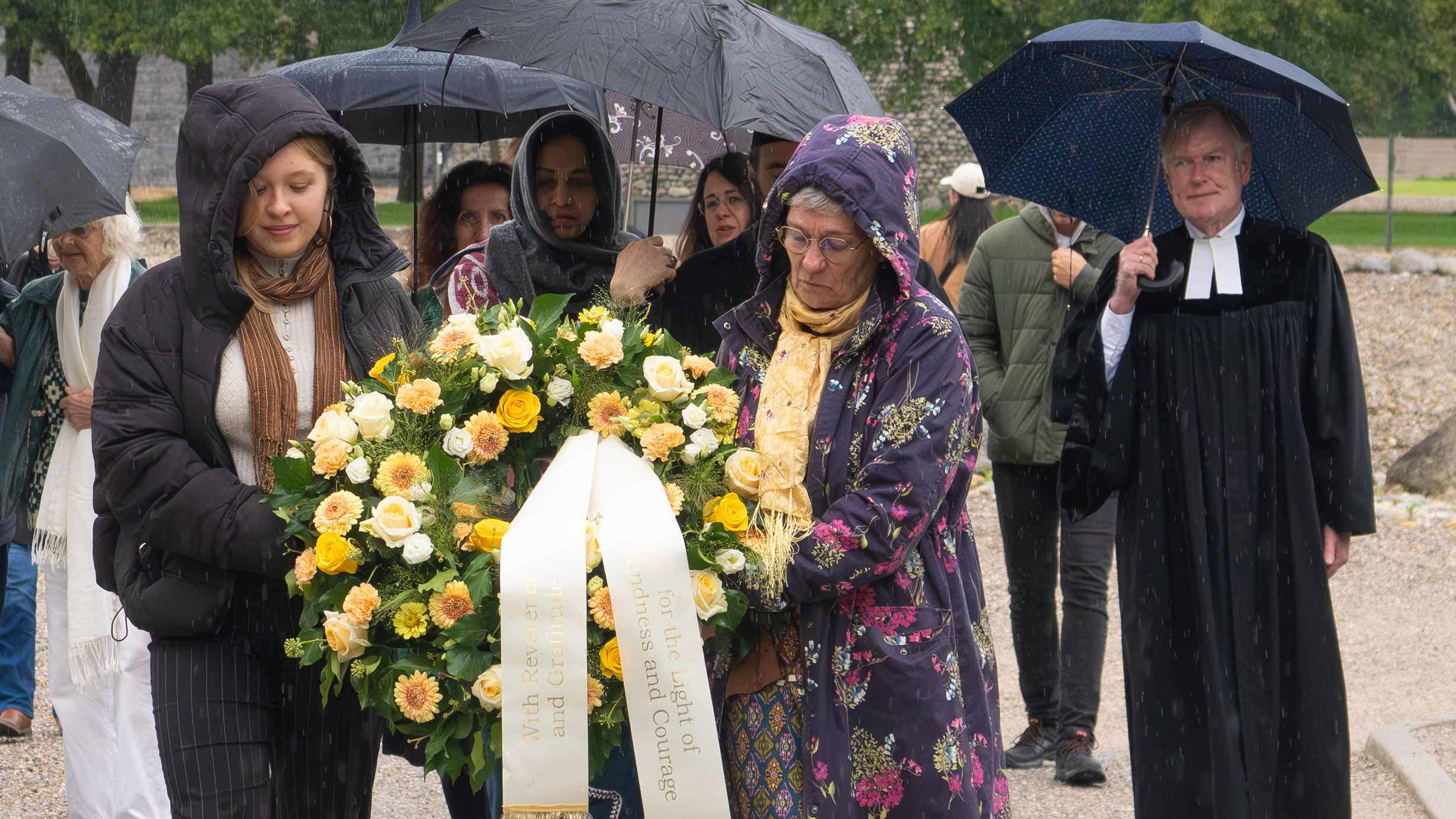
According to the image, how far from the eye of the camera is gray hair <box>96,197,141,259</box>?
5.04 meters

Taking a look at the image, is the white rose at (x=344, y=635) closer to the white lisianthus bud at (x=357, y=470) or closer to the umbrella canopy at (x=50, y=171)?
the white lisianthus bud at (x=357, y=470)

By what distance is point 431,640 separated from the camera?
114 inches

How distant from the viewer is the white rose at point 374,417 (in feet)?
9.75

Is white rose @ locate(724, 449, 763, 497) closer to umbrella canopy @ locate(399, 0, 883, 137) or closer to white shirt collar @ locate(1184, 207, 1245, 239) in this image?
umbrella canopy @ locate(399, 0, 883, 137)

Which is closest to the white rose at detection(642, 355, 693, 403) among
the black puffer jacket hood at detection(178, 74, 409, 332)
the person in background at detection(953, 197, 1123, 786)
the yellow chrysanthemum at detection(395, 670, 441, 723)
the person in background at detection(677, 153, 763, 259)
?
the yellow chrysanthemum at detection(395, 670, 441, 723)

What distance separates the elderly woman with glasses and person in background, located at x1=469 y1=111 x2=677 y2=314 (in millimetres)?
1020

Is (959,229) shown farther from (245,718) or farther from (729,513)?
(245,718)

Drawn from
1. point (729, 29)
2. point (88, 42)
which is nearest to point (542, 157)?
point (729, 29)

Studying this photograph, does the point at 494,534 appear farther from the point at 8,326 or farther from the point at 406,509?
the point at 8,326

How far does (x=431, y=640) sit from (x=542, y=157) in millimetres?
1772

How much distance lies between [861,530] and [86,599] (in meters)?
3.28

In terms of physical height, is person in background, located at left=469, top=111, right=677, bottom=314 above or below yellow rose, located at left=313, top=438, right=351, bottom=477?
above

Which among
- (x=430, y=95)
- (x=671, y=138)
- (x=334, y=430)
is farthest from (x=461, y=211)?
(x=334, y=430)

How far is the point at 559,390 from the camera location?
10.2 ft
